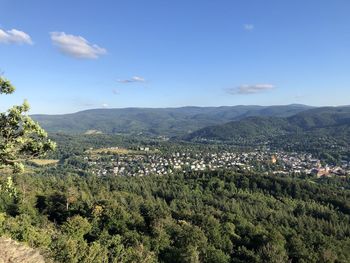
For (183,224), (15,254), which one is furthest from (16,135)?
(183,224)

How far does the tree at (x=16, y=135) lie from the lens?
17312 millimetres

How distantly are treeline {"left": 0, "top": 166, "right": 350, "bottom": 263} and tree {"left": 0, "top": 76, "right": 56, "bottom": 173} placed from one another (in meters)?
1.19

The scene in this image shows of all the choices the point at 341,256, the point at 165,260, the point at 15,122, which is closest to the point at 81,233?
the point at 165,260

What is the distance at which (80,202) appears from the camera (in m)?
62.5

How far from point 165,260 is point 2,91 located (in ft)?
91.0

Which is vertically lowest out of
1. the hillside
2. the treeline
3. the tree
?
the treeline

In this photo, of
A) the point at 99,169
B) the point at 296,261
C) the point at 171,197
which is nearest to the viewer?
the point at 296,261

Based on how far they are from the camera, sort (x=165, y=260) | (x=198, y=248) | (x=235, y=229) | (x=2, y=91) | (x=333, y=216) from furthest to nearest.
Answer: (x=333, y=216) < (x=235, y=229) < (x=198, y=248) < (x=165, y=260) < (x=2, y=91)

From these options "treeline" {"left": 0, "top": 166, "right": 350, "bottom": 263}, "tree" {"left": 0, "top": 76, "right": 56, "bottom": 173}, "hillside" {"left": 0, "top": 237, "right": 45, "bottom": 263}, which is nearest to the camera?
"hillside" {"left": 0, "top": 237, "right": 45, "bottom": 263}

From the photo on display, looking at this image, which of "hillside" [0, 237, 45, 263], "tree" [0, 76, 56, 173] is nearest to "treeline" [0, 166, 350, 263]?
"tree" [0, 76, 56, 173]

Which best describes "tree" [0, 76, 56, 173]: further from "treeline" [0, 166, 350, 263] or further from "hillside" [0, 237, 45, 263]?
"hillside" [0, 237, 45, 263]

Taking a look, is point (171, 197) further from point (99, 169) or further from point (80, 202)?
point (99, 169)

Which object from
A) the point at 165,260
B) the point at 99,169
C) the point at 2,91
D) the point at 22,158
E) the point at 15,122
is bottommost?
the point at 99,169

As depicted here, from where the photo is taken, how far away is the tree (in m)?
17.3
